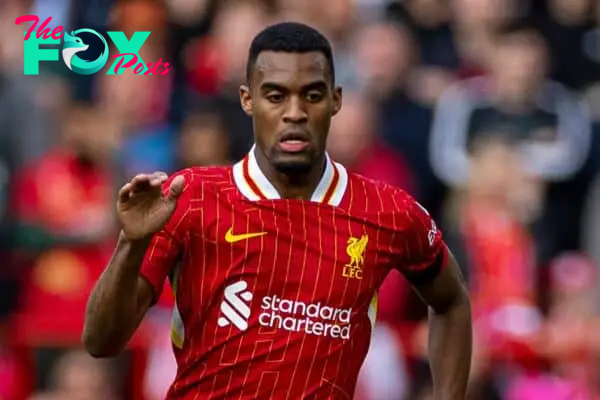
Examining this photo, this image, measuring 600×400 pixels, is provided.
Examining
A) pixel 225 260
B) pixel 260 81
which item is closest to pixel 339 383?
pixel 225 260

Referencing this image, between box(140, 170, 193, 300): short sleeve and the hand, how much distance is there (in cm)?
21

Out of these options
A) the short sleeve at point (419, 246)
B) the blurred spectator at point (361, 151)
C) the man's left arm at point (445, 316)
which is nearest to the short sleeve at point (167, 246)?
the short sleeve at point (419, 246)

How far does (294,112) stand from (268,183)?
0.32 metres

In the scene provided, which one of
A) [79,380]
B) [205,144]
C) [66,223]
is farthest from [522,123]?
[79,380]

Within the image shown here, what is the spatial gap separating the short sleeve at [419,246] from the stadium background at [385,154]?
3.43 meters

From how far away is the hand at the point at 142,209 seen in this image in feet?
17.7

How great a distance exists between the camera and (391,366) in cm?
998

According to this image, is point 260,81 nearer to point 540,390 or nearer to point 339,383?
point 339,383

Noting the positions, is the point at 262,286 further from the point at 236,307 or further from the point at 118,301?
the point at 118,301

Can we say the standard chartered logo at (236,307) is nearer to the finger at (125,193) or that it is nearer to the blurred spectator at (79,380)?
the finger at (125,193)

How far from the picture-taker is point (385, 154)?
11.0 m

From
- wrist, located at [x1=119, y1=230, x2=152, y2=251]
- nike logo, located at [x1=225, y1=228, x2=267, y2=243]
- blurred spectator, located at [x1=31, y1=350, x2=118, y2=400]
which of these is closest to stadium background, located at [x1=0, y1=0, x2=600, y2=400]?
blurred spectator, located at [x1=31, y1=350, x2=118, y2=400]

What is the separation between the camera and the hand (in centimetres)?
541

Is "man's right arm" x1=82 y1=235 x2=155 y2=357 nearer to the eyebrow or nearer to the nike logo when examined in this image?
the nike logo
